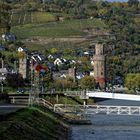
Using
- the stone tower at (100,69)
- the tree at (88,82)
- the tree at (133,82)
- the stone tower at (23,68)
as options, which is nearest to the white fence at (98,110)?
the stone tower at (23,68)

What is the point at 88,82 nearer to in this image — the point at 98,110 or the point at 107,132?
the point at 98,110

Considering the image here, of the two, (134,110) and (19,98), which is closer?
(134,110)

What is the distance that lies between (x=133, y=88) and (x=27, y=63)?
30.9 metres

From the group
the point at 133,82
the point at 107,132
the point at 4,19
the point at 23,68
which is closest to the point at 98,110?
the point at 107,132

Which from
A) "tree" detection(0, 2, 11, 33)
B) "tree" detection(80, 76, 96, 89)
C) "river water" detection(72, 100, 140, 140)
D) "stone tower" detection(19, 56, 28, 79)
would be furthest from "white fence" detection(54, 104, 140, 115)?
"tree" detection(80, 76, 96, 89)

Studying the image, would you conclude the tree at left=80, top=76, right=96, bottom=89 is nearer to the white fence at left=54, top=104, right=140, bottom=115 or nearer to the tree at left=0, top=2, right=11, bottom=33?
the white fence at left=54, top=104, right=140, bottom=115

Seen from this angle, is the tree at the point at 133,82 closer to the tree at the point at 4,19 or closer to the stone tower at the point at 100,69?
the stone tower at the point at 100,69

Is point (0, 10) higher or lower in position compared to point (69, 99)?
higher

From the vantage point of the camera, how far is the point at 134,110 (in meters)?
82.7

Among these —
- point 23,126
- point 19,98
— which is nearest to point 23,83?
point 19,98

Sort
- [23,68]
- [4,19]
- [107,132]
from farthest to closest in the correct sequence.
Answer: [23,68], [107,132], [4,19]

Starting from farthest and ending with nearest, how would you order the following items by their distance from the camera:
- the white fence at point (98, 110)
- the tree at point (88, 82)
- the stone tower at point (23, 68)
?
the tree at point (88, 82) < the stone tower at point (23, 68) < the white fence at point (98, 110)

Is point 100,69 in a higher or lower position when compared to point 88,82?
higher

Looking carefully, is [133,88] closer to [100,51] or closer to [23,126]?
[100,51]
